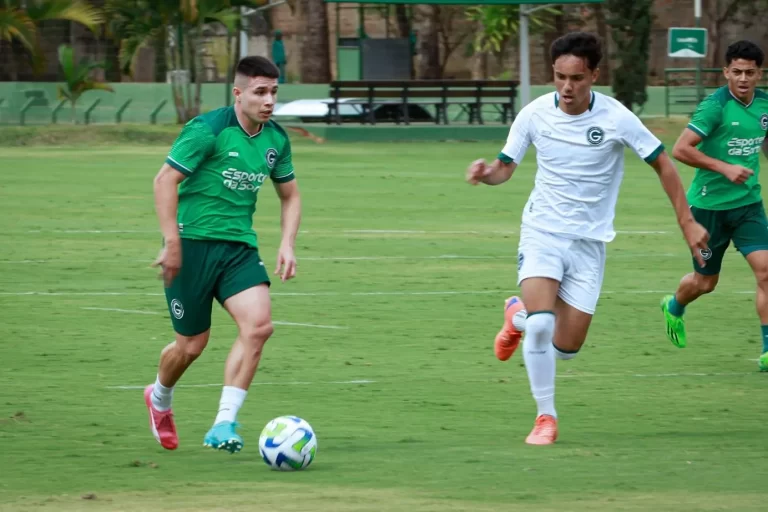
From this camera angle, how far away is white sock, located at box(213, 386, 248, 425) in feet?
24.3

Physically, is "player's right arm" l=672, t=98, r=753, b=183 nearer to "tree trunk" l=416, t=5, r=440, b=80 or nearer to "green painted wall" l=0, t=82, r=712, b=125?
"green painted wall" l=0, t=82, r=712, b=125

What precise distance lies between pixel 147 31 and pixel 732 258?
24531 mm

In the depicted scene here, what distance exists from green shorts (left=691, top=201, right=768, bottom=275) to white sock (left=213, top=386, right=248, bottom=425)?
416 cm

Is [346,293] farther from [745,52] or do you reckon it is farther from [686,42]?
[686,42]

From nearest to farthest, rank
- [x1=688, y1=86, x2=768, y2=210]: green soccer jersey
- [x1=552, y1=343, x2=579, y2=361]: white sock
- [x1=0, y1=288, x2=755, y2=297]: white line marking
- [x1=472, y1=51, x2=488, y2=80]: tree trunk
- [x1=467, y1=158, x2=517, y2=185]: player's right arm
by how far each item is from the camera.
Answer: [x1=467, y1=158, x2=517, y2=185]: player's right arm < [x1=552, y1=343, x2=579, y2=361]: white sock < [x1=688, y1=86, x2=768, y2=210]: green soccer jersey < [x1=0, y1=288, x2=755, y2=297]: white line marking < [x1=472, y1=51, x2=488, y2=80]: tree trunk

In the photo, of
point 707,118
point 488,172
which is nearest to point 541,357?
point 488,172

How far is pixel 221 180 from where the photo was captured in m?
7.64

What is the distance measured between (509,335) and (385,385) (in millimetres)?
835

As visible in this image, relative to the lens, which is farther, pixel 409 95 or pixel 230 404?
pixel 409 95

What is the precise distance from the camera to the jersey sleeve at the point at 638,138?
8.08 m

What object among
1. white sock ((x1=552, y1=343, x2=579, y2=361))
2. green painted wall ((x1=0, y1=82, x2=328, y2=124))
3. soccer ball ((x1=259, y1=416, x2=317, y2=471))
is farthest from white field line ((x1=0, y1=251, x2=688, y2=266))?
green painted wall ((x1=0, y1=82, x2=328, y2=124))

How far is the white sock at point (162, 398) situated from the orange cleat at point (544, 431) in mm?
1729

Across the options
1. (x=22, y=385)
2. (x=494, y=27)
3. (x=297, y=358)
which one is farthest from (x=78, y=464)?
(x=494, y=27)

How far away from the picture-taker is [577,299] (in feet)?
27.1
